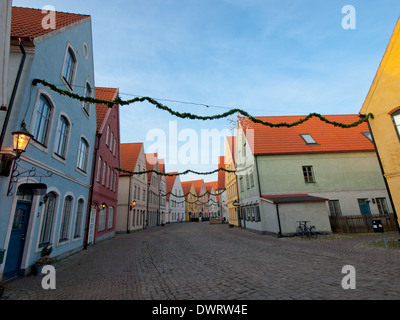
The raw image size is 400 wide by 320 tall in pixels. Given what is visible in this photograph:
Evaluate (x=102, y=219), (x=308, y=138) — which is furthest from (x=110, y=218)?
(x=308, y=138)

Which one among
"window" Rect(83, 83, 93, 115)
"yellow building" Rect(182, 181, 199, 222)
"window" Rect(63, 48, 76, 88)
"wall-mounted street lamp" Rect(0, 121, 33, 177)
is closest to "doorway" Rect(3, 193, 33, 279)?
"wall-mounted street lamp" Rect(0, 121, 33, 177)

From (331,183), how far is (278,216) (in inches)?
247

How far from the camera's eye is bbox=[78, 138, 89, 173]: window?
454 inches

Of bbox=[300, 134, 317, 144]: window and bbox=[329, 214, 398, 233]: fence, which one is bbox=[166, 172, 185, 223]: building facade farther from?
bbox=[329, 214, 398, 233]: fence

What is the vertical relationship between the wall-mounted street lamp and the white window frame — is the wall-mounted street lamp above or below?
below

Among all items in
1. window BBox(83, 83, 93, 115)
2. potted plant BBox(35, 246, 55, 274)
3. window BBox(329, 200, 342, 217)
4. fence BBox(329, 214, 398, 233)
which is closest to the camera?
potted plant BBox(35, 246, 55, 274)

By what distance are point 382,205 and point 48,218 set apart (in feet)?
76.1

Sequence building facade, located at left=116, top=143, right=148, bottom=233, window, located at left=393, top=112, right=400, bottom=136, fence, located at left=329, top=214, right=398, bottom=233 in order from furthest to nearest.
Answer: building facade, located at left=116, top=143, right=148, bottom=233, fence, located at left=329, top=214, right=398, bottom=233, window, located at left=393, top=112, right=400, bottom=136

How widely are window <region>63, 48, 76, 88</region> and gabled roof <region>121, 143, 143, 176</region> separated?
1443 centimetres

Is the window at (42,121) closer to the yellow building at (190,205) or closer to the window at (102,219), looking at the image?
the window at (102,219)

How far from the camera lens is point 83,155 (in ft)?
39.8

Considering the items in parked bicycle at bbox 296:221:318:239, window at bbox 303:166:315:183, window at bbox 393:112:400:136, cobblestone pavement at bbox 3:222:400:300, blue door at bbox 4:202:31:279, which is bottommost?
cobblestone pavement at bbox 3:222:400:300

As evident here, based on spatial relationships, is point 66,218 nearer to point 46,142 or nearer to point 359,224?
Answer: point 46,142

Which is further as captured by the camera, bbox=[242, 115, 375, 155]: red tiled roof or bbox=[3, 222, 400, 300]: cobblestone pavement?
bbox=[242, 115, 375, 155]: red tiled roof
